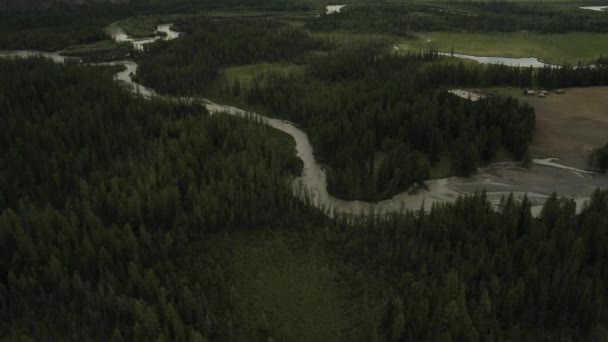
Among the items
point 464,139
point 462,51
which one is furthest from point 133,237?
point 462,51

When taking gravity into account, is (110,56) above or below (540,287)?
above

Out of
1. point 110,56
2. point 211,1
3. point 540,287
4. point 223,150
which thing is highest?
point 211,1

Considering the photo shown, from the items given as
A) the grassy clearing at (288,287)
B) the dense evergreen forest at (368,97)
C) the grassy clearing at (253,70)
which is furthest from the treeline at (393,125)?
the grassy clearing at (253,70)

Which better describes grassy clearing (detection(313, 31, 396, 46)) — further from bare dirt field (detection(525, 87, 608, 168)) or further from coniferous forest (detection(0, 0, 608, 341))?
bare dirt field (detection(525, 87, 608, 168))

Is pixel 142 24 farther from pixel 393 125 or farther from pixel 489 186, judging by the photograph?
pixel 489 186

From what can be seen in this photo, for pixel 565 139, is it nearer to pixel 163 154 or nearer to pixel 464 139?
pixel 464 139

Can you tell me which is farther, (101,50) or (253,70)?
(101,50)

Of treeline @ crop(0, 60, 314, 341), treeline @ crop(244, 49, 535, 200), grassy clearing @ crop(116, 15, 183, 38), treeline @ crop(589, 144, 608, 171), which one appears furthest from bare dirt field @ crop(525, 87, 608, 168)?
grassy clearing @ crop(116, 15, 183, 38)

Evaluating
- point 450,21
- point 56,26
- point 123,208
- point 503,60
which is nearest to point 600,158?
point 123,208
